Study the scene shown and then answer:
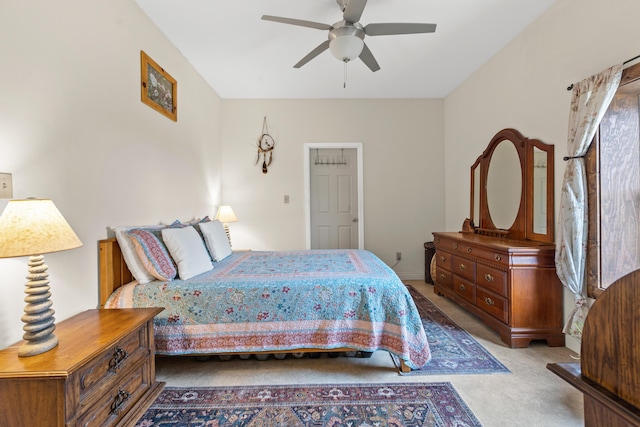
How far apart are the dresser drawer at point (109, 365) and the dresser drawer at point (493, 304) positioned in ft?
8.62

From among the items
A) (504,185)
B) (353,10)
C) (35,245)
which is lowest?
(35,245)

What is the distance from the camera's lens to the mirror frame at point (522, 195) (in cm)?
234

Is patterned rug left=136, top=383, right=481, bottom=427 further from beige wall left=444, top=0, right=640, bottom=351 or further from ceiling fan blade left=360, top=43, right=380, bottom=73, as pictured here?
ceiling fan blade left=360, top=43, right=380, bottom=73

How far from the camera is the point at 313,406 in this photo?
1.60 m

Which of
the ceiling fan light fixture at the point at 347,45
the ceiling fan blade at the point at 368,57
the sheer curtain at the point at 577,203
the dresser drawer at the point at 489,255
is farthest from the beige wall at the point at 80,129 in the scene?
the sheer curtain at the point at 577,203

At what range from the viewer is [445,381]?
1808mm

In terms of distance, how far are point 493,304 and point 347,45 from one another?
247 centimetres

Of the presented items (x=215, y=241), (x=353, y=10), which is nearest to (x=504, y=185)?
(x=353, y=10)

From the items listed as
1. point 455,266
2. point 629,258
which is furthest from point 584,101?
point 455,266

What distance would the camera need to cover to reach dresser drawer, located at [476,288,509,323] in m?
2.26

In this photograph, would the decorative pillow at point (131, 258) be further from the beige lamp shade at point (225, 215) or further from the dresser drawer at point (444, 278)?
the dresser drawer at point (444, 278)

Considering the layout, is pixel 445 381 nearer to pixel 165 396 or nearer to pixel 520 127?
pixel 165 396

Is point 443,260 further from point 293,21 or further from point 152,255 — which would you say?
point 152,255

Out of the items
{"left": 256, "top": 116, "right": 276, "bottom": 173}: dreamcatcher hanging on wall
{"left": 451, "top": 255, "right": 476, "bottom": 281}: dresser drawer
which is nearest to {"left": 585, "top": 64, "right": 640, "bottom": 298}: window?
{"left": 451, "top": 255, "right": 476, "bottom": 281}: dresser drawer
